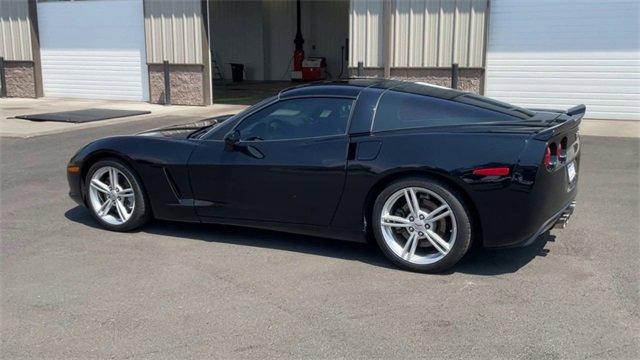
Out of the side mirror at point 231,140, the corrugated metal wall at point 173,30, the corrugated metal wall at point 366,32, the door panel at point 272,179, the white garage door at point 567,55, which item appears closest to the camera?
the door panel at point 272,179

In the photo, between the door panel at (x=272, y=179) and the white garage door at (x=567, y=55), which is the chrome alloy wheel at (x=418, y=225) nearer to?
the door panel at (x=272, y=179)

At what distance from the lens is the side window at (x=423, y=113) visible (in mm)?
4703

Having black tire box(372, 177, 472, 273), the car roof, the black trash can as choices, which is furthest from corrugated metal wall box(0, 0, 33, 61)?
black tire box(372, 177, 472, 273)

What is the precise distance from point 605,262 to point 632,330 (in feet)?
4.06

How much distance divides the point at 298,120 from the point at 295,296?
4.99 ft

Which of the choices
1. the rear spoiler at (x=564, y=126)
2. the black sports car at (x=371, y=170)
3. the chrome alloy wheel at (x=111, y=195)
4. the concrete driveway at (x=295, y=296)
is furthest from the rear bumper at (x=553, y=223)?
the chrome alloy wheel at (x=111, y=195)

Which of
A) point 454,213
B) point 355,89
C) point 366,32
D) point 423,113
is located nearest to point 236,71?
point 366,32

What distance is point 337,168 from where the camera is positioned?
4.80 metres

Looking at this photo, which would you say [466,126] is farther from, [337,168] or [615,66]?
[615,66]

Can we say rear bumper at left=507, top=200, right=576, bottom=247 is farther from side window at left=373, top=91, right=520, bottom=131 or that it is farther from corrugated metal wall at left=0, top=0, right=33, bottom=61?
corrugated metal wall at left=0, top=0, right=33, bottom=61

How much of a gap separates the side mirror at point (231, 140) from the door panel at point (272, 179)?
1.3 inches

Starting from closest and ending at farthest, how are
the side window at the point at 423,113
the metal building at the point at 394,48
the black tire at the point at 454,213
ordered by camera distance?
the black tire at the point at 454,213 < the side window at the point at 423,113 < the metal building at the point at 394,48

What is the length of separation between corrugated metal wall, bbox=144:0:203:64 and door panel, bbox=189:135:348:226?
12043mm

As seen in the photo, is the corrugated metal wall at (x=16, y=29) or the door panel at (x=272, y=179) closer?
the door panel at (x=272, y=179)
